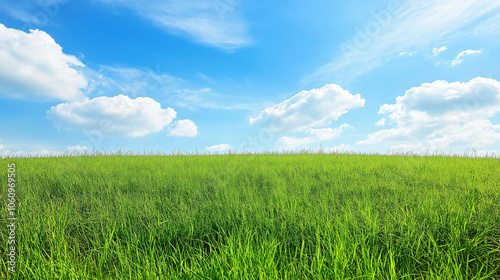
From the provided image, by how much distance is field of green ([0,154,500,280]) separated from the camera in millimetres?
2775

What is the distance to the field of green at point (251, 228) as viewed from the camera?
278 cm

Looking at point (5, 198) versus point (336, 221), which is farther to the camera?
point (5, 198)

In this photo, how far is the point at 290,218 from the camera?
3.86 meters

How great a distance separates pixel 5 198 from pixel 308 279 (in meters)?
5.70

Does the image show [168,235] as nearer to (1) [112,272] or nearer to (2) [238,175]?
(1) [112,272]

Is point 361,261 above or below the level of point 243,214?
below

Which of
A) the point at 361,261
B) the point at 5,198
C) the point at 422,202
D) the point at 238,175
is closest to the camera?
the point at 361,261

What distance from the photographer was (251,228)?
11.7 feet

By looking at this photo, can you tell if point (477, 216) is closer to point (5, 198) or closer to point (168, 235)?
point (168, 235)

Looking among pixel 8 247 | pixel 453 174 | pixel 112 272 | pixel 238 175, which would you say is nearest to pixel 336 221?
pixel 112 272

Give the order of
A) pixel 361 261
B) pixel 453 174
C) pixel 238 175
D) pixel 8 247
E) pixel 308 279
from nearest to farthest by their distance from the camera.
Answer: pixel 308 279 → pixel 361 261 → pixel 8 247 → pixel 238 175 → pixel 453 174

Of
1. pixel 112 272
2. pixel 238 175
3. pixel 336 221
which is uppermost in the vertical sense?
pixel 238 175

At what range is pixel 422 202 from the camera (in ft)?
15.7

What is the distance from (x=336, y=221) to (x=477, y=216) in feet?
6.84
